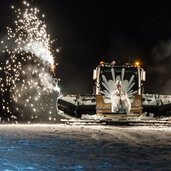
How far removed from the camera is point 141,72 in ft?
77.4

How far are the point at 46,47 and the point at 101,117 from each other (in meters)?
6.34

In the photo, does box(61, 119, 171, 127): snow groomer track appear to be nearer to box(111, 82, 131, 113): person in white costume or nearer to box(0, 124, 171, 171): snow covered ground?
box(111, 82, 131, 113): person in white costume

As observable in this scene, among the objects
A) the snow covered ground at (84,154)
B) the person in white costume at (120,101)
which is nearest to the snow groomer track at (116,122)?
the person in white costume at (120,101)

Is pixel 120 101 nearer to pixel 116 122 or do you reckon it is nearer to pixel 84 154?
pixel 116 122

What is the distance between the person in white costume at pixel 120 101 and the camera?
72.5ft

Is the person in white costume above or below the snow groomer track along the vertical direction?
above

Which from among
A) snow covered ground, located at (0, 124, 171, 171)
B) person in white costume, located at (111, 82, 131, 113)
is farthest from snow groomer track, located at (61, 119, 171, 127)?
snow covered ground, located at (0, 124, 171, 171)

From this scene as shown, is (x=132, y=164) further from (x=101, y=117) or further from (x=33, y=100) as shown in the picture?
(x=33, y=100)

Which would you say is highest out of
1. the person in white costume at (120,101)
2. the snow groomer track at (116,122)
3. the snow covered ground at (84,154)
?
the person in white costume at (120,101)

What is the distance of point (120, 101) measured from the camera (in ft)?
72.8

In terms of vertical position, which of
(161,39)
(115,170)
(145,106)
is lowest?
(115,170)

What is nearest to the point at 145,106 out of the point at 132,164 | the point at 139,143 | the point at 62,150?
the point at 139,143

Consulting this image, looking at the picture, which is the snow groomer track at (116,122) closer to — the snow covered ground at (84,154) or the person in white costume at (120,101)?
the person in white costume at (120,101)

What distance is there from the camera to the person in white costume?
72.5 feet
